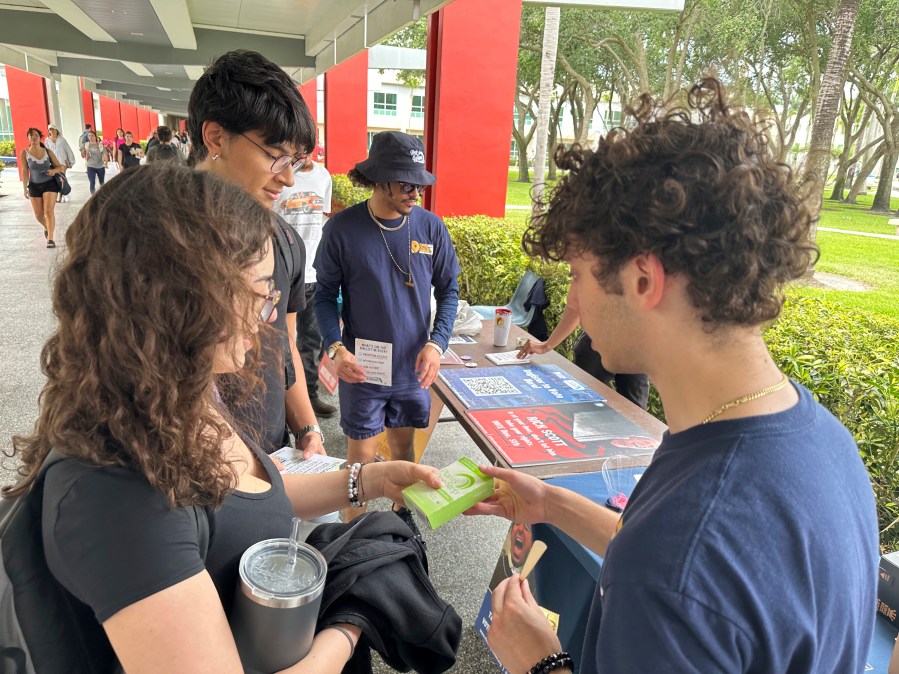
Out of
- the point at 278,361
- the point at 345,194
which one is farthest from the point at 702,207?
the point at 345,194

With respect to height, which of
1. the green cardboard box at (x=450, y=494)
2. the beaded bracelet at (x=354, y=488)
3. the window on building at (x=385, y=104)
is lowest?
the beaded bracelet at (x=354, y=488)

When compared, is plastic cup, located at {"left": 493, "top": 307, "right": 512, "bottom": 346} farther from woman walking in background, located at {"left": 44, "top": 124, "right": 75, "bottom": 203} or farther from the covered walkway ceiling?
woman walking in background, located at {"left": 44, "top": 124, "right": 75, "bottom": 203}

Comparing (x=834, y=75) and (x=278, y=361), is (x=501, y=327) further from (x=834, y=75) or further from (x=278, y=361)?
(x=834, y=75)

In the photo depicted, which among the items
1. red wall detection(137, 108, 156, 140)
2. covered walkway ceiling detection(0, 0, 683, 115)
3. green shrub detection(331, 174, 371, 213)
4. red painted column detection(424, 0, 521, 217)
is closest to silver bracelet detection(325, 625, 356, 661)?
covered walkway ceiling detection(0, 0, 683, 115)

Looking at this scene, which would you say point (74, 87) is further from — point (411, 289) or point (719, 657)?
point (719, 657)

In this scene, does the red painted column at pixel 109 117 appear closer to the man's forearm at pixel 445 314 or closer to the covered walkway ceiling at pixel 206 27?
the covered walkway ceiling at pixel 206 27

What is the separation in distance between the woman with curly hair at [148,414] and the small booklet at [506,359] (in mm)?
2129

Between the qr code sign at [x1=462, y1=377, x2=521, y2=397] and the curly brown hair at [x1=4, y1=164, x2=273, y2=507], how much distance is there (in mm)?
1760

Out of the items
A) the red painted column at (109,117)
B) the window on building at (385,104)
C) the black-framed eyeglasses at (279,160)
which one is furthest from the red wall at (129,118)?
the black-framed eyeglasses at (279,160)

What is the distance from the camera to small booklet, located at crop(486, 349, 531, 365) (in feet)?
10.2

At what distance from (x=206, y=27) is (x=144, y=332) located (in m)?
11.2

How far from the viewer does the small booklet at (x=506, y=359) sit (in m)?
3.10

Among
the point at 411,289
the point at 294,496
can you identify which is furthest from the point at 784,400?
the point at 411,289

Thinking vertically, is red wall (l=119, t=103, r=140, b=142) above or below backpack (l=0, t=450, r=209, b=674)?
above
